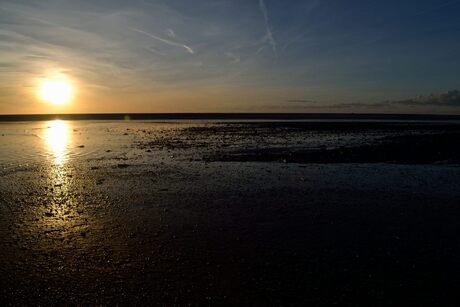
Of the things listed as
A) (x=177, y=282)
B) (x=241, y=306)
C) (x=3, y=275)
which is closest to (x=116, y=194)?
(x=3, y=275)

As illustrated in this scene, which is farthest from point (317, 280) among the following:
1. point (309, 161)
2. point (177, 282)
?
point (309, 161)

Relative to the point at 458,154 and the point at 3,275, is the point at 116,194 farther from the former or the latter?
the point at 458,154

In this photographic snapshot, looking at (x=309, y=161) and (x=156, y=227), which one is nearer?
(x=156, y=227)

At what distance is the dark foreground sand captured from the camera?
6438mm

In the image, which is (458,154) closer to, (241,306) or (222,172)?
(222,172)

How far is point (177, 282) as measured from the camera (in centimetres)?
677

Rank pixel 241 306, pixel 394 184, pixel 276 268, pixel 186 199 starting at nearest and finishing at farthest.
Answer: pixel 241 306, pixel 276 268, pixel 186 199, pixel 394 184

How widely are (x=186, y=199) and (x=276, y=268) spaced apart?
6.18 m

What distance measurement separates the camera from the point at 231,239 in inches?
353

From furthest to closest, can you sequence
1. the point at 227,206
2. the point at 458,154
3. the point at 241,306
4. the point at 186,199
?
the point at 458,154
the point at 186,199
the point at 227,206
the point at 241,306

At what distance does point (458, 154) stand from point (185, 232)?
73.7 ft

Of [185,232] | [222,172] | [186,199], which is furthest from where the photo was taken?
[222,172]

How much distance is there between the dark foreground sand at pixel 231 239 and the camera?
6.44 m

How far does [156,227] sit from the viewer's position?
9906mm
